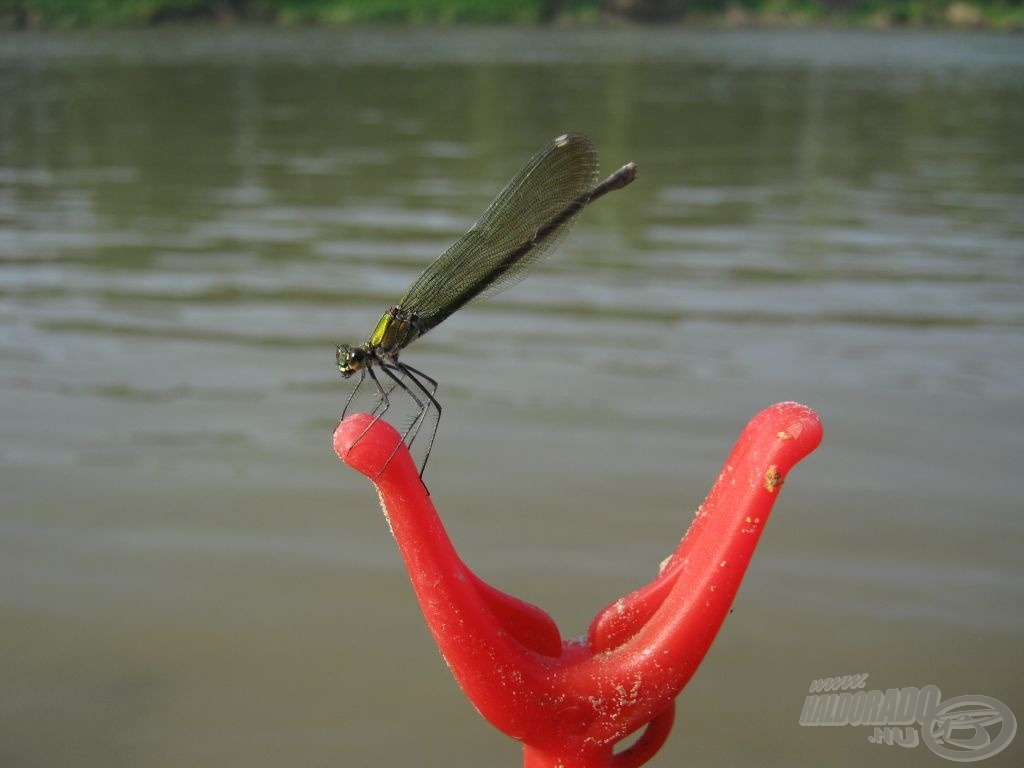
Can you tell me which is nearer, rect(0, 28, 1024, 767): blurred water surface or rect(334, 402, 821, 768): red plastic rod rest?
rect(334, 402, 821, 768): red plastic rod rest

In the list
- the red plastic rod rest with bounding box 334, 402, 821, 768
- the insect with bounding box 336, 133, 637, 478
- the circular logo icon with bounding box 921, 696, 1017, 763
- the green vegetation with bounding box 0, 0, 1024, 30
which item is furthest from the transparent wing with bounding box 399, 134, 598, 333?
the green vegetation with bounding box 0, 0, 1024, 30

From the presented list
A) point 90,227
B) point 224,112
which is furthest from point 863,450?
point 224,112

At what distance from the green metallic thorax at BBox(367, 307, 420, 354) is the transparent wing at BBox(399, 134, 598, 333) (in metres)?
0.07

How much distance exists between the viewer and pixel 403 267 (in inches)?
296

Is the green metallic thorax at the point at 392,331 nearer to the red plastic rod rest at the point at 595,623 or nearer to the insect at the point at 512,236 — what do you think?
the insect at the point at 512,236

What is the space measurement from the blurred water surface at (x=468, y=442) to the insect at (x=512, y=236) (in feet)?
4.09

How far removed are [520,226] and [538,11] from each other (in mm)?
66023

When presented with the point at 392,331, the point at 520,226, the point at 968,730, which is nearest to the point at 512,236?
the point at 520,226

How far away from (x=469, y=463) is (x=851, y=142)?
11.2 meters

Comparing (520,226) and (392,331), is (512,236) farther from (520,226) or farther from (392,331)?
(392,331)

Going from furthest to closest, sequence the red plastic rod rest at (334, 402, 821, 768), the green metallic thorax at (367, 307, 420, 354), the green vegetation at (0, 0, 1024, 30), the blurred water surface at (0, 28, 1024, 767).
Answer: the green vegetation at (0, 0, 1024, 30) < the blurred water surface at (0, 28, 1024, 767) < the green metallic thorax at (367, 307, 420, 354) < the red plastic rod rest at (334, 402, 821, 768)

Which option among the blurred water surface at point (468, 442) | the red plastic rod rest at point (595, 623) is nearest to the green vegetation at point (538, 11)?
the blurred water surface at point (468, 442)

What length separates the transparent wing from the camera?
1.90 m

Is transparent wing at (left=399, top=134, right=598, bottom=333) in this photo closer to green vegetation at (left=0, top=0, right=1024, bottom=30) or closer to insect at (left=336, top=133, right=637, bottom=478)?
insect at (left=336, top=133, right=637, bottom=478)
